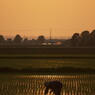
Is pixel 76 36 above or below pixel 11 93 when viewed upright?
above

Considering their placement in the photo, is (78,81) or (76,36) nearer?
(78,81)

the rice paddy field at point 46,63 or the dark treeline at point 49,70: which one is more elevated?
the rice paddy field at point 46,63

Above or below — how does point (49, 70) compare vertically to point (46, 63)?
below

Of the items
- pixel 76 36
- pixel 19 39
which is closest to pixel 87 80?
pixel 76 36

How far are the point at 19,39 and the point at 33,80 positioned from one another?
7025 inches

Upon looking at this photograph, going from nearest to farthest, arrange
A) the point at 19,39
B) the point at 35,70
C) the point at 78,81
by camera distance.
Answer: the point at 78,81, the point at 35,70, the point at 19,39

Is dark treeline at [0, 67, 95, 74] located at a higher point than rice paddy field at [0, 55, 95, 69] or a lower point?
lower

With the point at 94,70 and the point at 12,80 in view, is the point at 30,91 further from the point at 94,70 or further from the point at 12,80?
the point at 94,70

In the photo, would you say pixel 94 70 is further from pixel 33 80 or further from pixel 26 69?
pixel 33 80

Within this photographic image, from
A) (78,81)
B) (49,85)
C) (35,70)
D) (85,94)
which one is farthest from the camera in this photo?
(35,70)

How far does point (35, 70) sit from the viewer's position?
25375 millimetres

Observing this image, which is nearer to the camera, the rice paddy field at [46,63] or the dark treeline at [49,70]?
the dark treeline at [49,70]

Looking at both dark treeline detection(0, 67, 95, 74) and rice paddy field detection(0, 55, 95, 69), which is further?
rice paddy field detection(0, 55, 95, 69)

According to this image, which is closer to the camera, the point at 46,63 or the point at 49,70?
the point at 49,70
